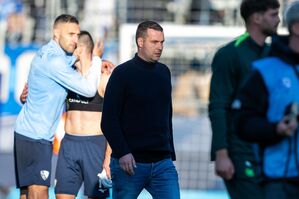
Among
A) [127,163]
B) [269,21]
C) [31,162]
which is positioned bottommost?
[31,162]

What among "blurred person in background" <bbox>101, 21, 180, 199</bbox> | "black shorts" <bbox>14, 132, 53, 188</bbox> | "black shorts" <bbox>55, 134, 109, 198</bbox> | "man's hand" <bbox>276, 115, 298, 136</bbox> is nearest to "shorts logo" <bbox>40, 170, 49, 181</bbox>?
"black shorts" <bbox>14, 132, 53, 188</bbox>

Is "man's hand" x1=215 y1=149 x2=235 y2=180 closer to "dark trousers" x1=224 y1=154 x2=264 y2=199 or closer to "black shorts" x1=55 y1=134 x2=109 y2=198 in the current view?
"dark trousers" x1=224 y1=154 x2=264 y2=199

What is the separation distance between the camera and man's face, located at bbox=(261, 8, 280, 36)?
5102mm

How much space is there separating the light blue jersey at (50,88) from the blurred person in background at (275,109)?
3280 millimetres

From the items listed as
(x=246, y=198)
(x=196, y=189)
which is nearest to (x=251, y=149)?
(x=246, y=198)

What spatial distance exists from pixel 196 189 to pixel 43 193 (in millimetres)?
4637

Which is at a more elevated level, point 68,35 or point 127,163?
point 68,35

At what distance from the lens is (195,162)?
12.7 metres

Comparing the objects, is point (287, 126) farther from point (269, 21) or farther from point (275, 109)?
point (269, 21)

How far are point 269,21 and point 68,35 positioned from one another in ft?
9.80

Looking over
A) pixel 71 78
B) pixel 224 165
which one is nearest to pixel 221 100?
pixel 224 165

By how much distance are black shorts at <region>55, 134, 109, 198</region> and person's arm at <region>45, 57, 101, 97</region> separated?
0.53 metres

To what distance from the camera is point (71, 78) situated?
25.1 ft

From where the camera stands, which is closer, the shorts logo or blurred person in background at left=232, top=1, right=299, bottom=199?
blurred person in background at left=232, top=1, right=299, bottom=199
